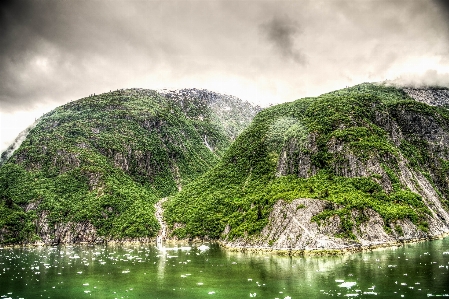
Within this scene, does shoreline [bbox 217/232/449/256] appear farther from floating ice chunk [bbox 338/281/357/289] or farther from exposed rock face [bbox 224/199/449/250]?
floating ice chunk [bbox 338/281/357/289]

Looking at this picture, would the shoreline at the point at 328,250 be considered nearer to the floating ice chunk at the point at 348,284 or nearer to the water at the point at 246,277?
the water at the point at 246,277

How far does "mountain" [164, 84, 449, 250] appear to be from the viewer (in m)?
95.8

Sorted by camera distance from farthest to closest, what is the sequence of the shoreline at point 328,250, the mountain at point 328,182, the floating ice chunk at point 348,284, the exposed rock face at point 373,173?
the mountain at point 328,182, the exposed rock face at point 373,173, the shoreline at point 328,250, the floating ice chunk at point 348,284

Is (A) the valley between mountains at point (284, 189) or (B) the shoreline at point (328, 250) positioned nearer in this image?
(B) the shoreline at point (328, 250)

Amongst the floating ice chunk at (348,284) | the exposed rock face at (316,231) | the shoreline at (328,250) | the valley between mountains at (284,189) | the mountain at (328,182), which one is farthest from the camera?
the valley between mountains at (284,189)

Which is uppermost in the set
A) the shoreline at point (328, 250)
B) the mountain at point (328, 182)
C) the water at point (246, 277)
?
the mountain at point (328, 182)

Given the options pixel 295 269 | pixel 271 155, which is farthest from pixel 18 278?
pixel 271 155

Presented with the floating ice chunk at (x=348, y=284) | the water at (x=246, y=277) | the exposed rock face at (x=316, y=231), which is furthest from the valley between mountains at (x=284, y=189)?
the floating ice chunk at (x=348, y=284)

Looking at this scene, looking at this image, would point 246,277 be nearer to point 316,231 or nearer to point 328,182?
point 316,231

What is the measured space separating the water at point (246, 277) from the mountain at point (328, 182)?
1316 centimetres

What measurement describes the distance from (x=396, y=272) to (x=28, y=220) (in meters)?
142

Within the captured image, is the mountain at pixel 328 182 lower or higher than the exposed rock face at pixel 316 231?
higher

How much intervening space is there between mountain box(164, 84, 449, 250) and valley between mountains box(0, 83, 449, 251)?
36 centimetres

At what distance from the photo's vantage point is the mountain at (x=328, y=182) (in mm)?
95750
